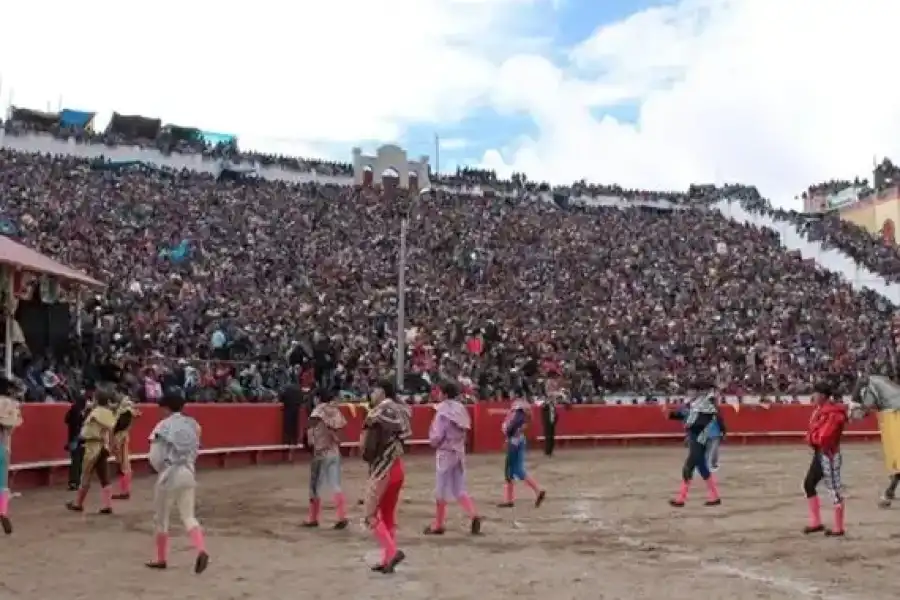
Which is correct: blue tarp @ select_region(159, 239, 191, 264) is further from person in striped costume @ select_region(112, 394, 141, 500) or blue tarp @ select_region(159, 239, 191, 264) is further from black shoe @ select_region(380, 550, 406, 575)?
black shoe @ select_region(380, 550, 406, 575)

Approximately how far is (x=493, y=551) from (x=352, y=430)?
14.5m

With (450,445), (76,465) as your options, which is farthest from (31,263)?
(450,445)

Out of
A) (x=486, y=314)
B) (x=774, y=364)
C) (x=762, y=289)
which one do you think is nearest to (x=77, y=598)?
(x=486, y=314)

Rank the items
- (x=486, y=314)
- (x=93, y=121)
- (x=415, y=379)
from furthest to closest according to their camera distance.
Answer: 1. (x=93, y=121)
2. (x=486, y=314)
3. (x=415, y=379)

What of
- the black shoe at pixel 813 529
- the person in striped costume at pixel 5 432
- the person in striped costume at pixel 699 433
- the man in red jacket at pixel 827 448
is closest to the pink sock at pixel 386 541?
the person in striped costume at pixel 5 432

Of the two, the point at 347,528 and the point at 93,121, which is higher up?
the point at 93,121

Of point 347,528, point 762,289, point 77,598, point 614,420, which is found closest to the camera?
point 77,598

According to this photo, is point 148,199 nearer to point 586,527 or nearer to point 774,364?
point 774,364

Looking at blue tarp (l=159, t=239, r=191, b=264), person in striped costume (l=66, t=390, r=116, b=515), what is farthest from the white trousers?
blue tarp (l=159, t=239, r=191, b=264)

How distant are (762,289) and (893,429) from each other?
28.4m

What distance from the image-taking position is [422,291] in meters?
36.6

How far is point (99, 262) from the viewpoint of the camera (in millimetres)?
32000

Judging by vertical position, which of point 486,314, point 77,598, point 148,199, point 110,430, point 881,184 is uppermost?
point 881,184

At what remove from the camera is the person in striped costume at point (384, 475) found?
9.84 m
